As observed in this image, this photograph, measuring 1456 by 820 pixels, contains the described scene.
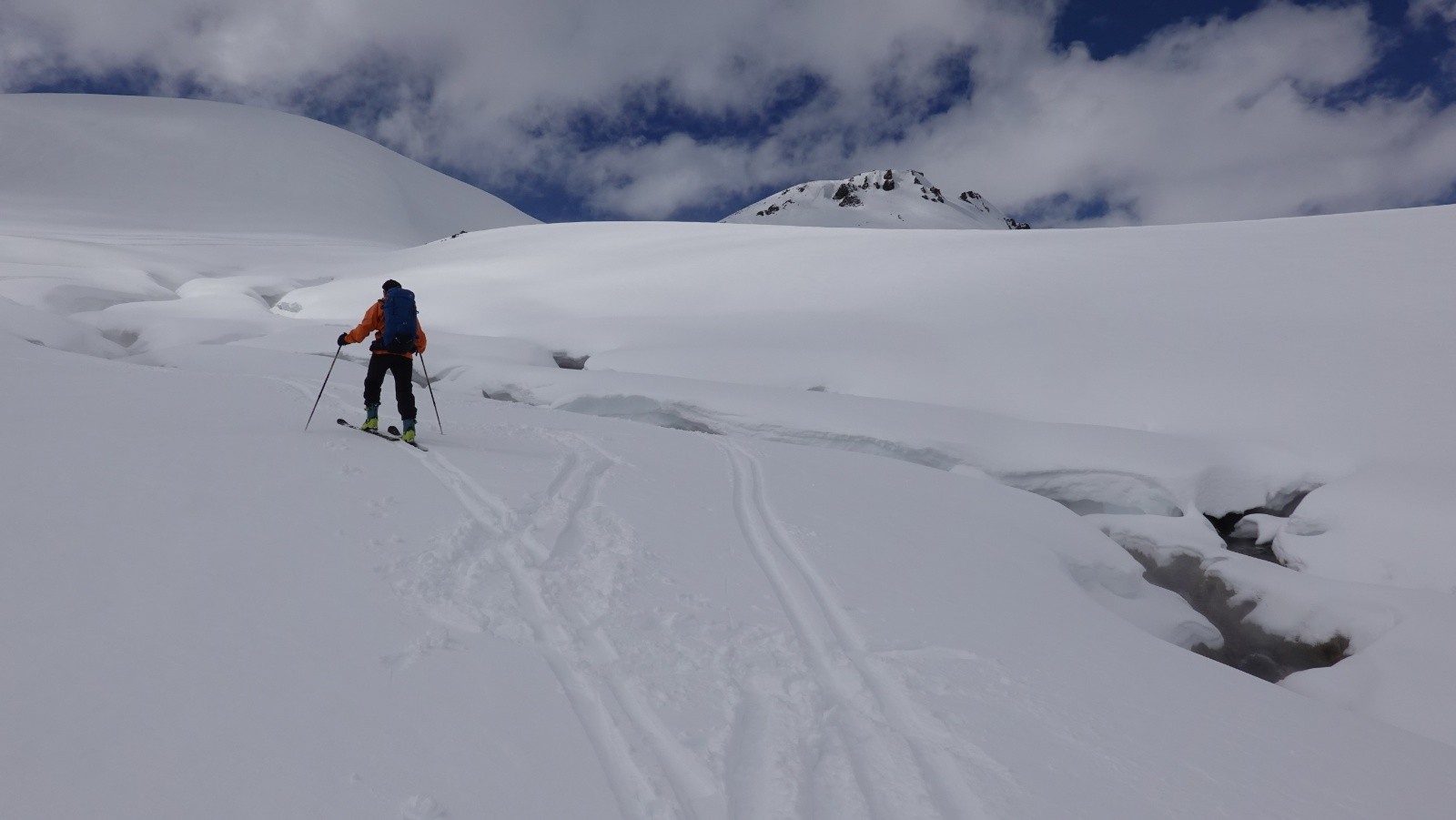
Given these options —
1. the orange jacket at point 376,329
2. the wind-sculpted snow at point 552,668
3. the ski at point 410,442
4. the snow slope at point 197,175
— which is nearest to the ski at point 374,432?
the ski at point 410,442

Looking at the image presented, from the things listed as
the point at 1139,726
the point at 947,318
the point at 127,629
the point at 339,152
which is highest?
the point at 339,152

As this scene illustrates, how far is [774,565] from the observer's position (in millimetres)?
4863

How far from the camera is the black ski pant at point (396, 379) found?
712 centimetres

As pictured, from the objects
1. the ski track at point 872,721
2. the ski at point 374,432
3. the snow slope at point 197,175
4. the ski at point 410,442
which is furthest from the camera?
the snow slope at point 197,175

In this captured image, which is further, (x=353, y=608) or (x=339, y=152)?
(x=339, y=152)

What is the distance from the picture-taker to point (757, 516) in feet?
19.7

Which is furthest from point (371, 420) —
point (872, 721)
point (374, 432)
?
point (872, 721)

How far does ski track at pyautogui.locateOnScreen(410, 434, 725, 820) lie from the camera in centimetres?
244

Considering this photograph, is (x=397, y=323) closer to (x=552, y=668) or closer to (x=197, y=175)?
(x=552, y=668)

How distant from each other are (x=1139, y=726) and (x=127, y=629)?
465 cm

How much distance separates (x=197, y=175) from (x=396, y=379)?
3838 inches

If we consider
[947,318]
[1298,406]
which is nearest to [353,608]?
[1298,406]

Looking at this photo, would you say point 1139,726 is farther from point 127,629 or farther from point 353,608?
point 127,629

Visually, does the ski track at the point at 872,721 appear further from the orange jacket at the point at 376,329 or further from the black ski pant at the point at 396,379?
the orange jacket at the point at 376,329
